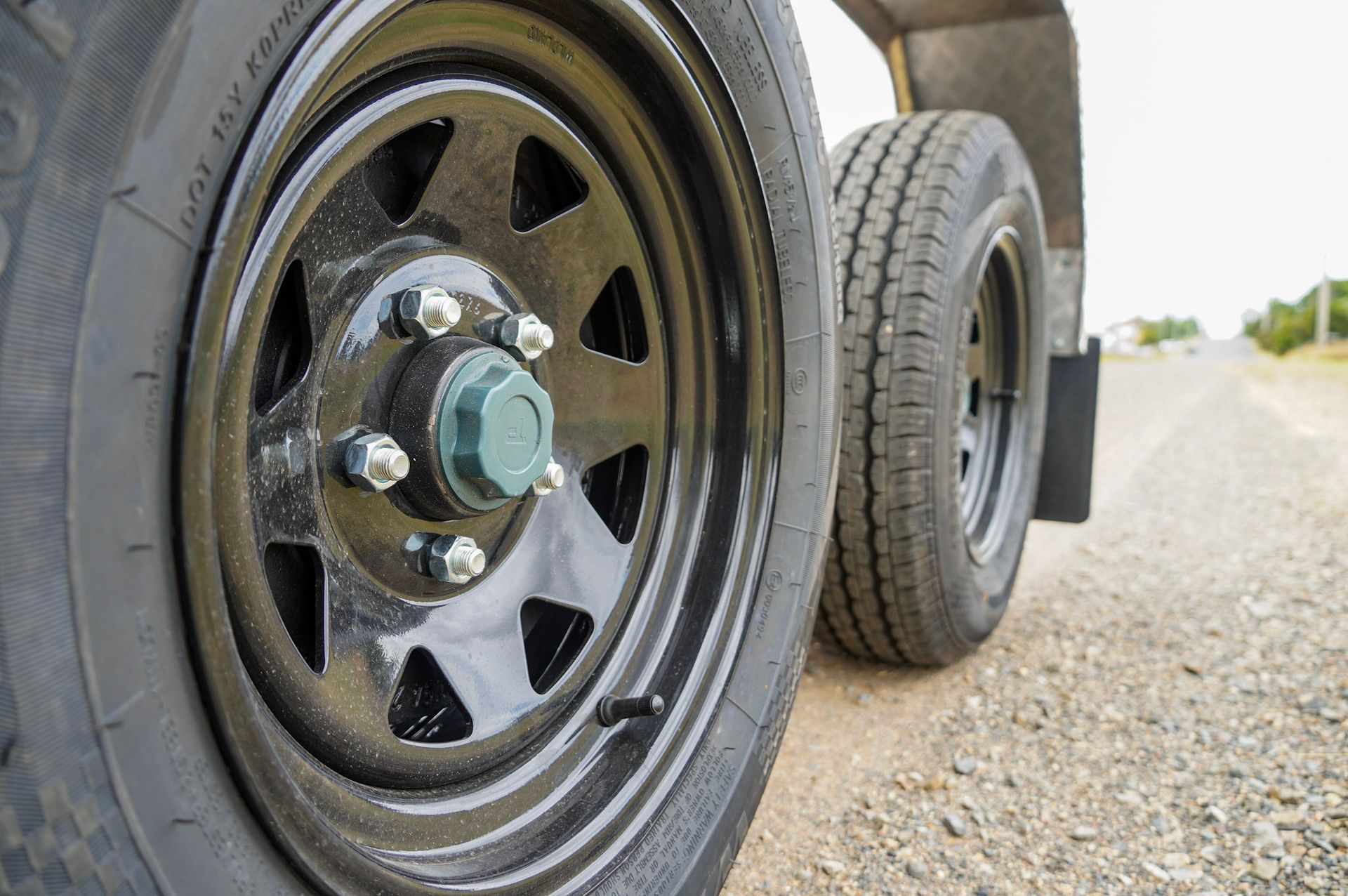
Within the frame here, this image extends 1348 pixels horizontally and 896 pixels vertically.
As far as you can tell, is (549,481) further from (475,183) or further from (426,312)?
(475,183)

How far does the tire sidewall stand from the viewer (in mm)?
2246

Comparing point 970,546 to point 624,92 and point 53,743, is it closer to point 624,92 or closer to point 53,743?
point 624,92

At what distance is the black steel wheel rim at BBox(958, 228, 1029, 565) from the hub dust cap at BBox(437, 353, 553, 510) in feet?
6.34

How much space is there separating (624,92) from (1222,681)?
2.24 metres

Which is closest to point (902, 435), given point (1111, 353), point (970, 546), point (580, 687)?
point (970, 546)

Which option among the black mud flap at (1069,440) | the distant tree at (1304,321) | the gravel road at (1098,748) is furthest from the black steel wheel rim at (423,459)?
the distant tree at (1304,321)

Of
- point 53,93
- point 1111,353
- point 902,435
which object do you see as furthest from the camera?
point 1111,353

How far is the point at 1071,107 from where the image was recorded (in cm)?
290

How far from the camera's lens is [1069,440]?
3205 millimetres

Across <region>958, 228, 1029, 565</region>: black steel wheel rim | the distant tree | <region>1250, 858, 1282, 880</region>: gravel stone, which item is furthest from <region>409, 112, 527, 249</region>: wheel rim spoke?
the distant tree

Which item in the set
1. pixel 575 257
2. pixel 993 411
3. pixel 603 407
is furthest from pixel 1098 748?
pixel 575 257

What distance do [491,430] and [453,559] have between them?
18 centimetres

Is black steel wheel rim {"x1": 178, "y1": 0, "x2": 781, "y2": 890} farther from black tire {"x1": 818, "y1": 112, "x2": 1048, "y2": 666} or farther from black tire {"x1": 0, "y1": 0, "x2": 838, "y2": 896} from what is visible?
black tire {"x1": 818, "y1": 112, "x2": 1048, "y2": 666}

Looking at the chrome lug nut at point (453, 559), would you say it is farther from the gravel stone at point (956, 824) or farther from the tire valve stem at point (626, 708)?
the gravel stone at point (956, 824)
